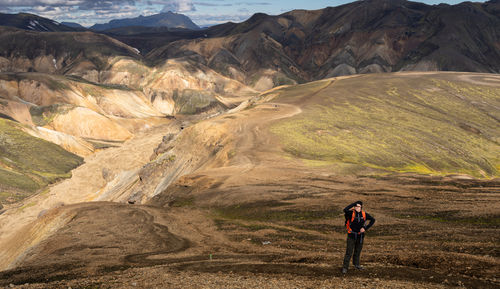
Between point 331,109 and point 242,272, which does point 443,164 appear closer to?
point 331,109

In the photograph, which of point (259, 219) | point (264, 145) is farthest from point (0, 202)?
point (259, 219)

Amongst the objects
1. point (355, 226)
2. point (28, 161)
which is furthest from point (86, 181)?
point (355, 226)

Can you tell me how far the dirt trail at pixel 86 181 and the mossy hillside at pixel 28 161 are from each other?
3.79 metres

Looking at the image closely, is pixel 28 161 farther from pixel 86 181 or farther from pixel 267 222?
pixel 267 222

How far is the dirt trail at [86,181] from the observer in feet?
226

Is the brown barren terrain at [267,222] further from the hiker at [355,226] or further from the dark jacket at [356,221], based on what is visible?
the dark jacket at [356,221]

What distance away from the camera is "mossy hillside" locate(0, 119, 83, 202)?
87.9 m

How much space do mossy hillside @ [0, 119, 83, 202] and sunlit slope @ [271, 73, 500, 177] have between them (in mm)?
57977

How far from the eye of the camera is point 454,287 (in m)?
13.6

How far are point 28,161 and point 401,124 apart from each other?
91523mm

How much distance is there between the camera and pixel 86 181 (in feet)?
317

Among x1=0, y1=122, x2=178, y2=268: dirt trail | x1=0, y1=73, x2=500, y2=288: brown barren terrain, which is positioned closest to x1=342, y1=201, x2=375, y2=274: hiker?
x1=0, y1=73, x2=500, y2=288: brown barren terrain

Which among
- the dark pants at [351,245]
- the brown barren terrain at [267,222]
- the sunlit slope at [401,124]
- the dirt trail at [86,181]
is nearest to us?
the dark pants at [351,245]

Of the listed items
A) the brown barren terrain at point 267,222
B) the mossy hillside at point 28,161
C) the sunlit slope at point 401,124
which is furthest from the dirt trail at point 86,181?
the sunlit slope at point 401,124
